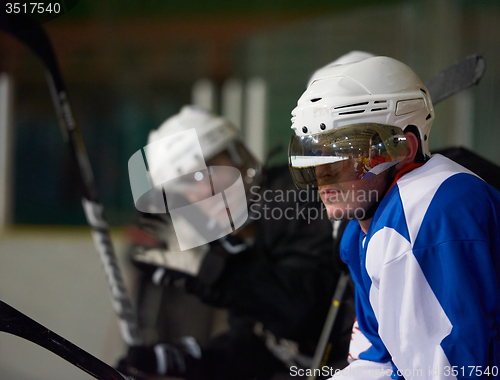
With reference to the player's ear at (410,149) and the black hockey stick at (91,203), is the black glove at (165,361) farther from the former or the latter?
the player's ear at (410,149)

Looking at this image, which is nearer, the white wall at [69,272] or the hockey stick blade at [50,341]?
the hockey stick blade at [50,341]

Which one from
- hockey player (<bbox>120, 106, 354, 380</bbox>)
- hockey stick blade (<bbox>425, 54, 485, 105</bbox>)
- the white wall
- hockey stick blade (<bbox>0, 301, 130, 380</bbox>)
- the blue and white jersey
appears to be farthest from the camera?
the white wall

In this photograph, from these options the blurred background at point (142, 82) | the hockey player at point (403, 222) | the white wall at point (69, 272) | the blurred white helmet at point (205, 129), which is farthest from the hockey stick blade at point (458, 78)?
the white wall at point (69, 272)

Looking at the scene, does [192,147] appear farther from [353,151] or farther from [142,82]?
[142,82]

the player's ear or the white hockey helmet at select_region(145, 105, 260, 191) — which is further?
the white hockey helmet at select_region(145, 105, 260, 191)

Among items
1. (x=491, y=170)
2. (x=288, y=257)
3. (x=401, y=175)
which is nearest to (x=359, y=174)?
(x=401, y=175)

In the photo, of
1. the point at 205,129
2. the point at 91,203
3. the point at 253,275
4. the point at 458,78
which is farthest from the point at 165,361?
the point at 458,78

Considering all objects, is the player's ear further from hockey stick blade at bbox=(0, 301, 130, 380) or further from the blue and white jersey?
hockey stick blade at bbox=(0, 301, 130, 380)

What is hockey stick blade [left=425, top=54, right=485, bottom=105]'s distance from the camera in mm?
1193

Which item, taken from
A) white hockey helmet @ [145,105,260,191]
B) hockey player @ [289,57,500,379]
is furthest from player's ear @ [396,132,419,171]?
white hockey helmet @ [145,105,260,191]

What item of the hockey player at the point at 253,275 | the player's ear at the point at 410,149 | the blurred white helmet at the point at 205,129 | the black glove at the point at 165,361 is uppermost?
the player's ear at the point at 410,149

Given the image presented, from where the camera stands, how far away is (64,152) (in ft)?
9.81

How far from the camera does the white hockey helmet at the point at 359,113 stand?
834mm

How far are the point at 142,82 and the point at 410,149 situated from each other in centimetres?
253
